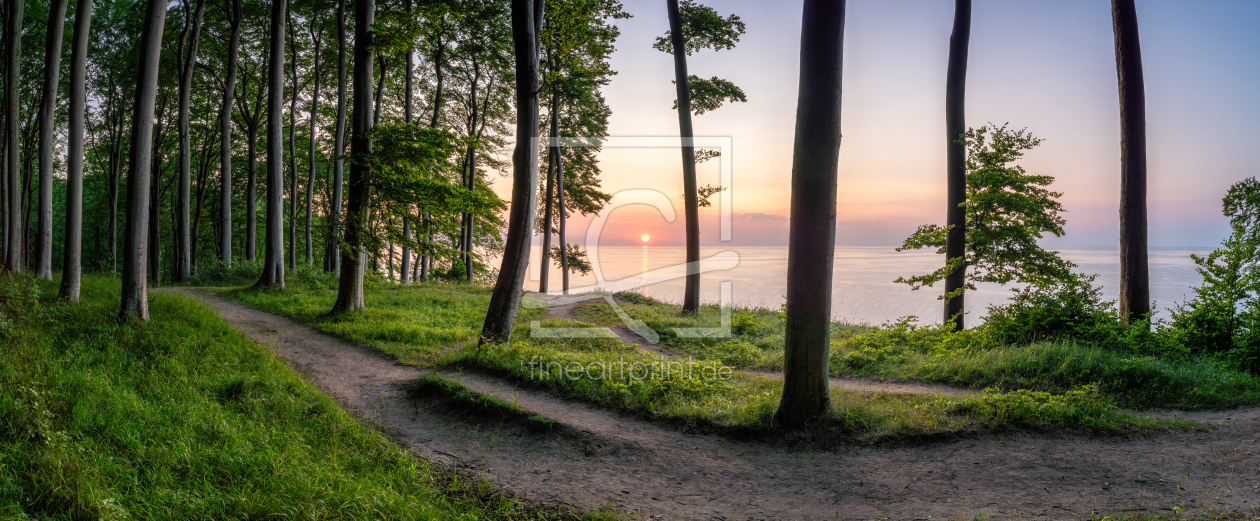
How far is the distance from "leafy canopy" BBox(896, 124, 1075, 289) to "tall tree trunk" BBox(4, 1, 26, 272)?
21.2 m

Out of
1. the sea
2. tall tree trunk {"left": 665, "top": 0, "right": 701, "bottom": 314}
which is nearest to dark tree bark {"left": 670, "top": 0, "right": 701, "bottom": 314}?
tall tree trunk {"left": 665, "top": 0, "right": 701, "bottom": 314}

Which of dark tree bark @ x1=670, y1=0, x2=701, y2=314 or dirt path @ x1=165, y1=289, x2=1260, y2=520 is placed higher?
dark tree bark @ x1=670, y1=0, x2=701, y2=314

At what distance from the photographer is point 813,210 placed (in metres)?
5.68

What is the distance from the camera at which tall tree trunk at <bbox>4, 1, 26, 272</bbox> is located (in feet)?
40.1

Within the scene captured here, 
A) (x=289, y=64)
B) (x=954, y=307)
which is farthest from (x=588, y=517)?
(x=289, y=64)

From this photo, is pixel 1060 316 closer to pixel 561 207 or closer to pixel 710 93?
pixel 710 93

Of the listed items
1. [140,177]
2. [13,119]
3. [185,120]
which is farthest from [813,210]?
[185,120]

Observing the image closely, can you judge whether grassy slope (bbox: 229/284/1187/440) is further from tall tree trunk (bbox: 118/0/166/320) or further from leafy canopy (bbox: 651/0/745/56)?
leafy canopy (bbox: 651/0/745/56)

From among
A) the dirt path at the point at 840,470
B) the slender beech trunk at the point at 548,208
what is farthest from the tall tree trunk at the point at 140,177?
the slender beech trunk at the point at 548,208

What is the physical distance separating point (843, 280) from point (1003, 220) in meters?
14.8

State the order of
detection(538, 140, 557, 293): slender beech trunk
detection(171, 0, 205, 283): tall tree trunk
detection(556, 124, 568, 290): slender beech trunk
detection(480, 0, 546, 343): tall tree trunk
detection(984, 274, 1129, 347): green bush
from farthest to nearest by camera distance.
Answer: detection(556, 124, 568, 290): slender beech trunk, detection(538, 140, 557, 293): slender beech trunk, detection(171, 0, 205, 283): tall tree trunk, detection(480, 0, 546, 343): tall tree trunk, detection(984, 274, 1129, 347): green bush

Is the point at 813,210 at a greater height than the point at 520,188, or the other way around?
the point at 520,188

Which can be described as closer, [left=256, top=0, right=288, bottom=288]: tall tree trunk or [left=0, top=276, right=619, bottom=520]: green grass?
[left=0, top=276, right=619, bottom=520]: green grass

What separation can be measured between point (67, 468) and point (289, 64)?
2357 centimetres
